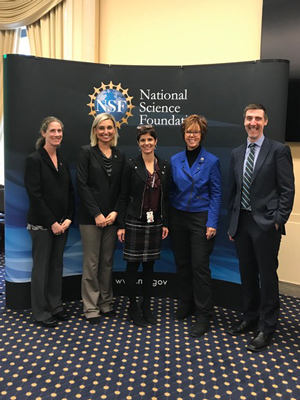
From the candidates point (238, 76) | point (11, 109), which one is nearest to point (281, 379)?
point (238, 76)

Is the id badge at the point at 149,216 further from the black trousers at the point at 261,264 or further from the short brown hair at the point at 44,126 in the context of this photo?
the short brown hair at the point at 44,126

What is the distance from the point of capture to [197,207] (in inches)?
113

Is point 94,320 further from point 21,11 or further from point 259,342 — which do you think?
point 21,11

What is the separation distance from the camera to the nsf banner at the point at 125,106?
2.99 metres

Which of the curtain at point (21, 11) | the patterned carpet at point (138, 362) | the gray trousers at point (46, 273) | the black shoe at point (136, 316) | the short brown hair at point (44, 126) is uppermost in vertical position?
the curtain at point (21, 11)

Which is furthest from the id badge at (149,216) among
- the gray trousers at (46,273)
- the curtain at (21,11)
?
the curtain at (21,11)

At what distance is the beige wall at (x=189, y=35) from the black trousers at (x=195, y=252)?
118 cm

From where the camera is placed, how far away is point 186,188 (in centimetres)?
286

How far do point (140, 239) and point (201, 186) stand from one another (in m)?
0.63

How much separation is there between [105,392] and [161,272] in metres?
1.50

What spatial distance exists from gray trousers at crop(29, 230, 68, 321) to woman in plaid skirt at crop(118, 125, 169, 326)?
0.56 meters

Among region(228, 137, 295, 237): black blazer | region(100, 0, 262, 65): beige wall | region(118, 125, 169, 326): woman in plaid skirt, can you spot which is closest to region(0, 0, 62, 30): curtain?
region(100, 0, 262, 65): beige wall

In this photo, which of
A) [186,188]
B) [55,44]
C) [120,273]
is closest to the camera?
[186,188]

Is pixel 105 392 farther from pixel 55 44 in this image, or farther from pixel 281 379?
pixel 55 44
